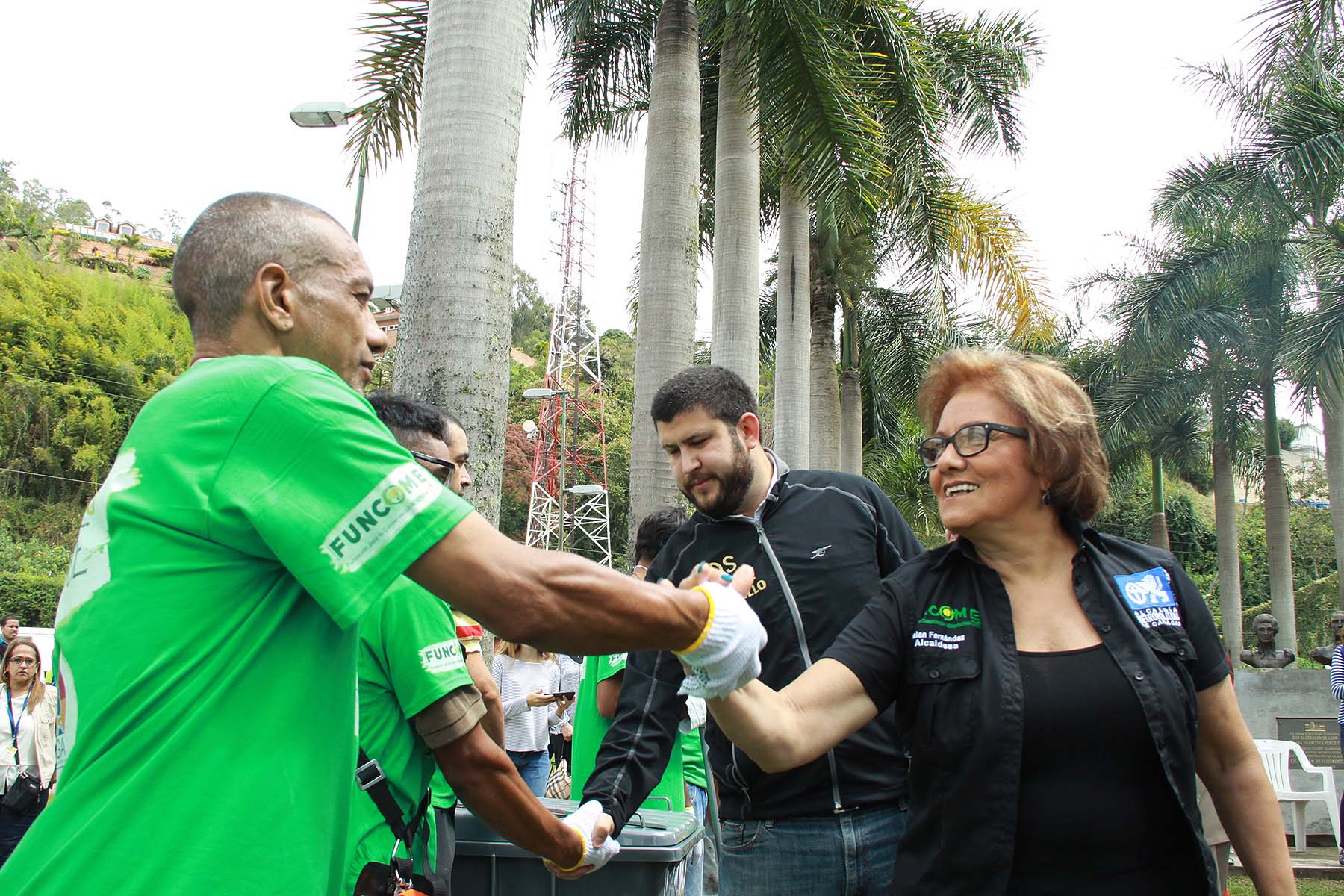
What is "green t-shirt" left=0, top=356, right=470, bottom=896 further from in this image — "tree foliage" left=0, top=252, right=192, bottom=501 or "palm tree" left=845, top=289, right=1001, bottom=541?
"tree foliage" left=0, top=252, right=192, bottom=501

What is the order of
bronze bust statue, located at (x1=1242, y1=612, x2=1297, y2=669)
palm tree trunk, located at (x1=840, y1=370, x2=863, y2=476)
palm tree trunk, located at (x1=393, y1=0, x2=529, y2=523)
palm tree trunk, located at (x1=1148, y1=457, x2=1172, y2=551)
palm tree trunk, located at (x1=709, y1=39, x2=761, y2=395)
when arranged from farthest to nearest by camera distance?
1. palm tree trunk, located at (x1=1148, y1=457, x2=1172, y2=551)
2. palm tree trunk, located at (x1=840, y1=370, x2=863, y2=476)
3. bronze bust statue, located at (x1=1242, y1=612, x2=1297, y2=669)
4. palm tree trunk, located at (x1=709, y1=39, x2=761, y2=395)
5. palm tree trunk, located at (x1=393, y1=0, x2=529, y2=523)

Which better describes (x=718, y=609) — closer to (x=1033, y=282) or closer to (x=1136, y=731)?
(x=1136, y=731)

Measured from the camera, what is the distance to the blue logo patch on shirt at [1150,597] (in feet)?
7.77

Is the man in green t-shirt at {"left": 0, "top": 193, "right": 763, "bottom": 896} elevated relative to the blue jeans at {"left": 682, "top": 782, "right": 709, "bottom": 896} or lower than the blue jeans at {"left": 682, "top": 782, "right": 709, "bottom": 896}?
elevated

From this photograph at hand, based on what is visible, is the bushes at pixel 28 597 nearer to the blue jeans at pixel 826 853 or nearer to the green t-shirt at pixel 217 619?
the blue jeans at pixel 826 853

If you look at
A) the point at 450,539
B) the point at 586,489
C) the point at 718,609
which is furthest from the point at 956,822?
the point at 586,489

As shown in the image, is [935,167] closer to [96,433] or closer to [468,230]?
[468,230]

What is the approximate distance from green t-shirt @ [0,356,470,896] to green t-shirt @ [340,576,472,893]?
84 centimetres

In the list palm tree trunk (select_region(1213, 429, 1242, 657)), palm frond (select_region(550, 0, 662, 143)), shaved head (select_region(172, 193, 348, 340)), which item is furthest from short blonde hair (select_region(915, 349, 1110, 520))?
palm tree trunk (select_region(1213, 429, 1242, 657))

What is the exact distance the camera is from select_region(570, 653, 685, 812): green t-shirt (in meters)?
4.66

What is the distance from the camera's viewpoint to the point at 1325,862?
9711mm

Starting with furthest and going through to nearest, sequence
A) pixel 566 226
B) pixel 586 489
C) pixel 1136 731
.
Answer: pixel 566 226
pixel 586 489
pixel 1136 731

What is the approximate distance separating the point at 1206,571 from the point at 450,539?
53.3m

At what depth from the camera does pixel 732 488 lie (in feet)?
11.1
